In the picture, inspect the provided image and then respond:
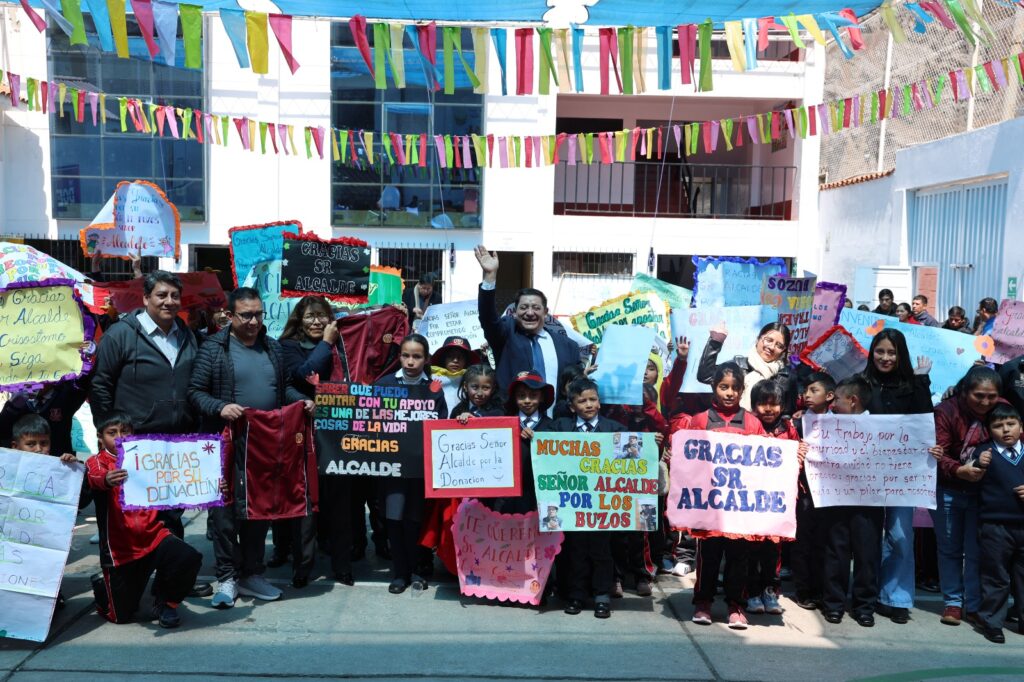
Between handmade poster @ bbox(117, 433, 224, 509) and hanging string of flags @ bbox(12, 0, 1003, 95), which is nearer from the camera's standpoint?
handmade poster @ bbox(117, 433, 224, 509)

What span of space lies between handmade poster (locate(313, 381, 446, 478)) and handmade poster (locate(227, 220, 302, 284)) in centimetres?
319

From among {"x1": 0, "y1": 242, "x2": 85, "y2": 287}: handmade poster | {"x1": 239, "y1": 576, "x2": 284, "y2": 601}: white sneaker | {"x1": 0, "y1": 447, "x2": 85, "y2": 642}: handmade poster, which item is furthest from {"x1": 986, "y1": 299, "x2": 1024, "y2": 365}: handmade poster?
{"x1": 0, "y1": 242, "x2": 85, "y2": 287}: handmade poster

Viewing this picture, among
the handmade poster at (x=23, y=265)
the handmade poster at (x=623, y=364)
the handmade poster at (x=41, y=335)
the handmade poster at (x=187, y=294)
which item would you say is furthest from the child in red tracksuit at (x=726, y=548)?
the handmade poster at (x=23, y=265)

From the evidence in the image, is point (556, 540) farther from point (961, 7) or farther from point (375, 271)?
point (375, 271)

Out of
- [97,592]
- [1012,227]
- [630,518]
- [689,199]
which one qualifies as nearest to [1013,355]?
[630,518]

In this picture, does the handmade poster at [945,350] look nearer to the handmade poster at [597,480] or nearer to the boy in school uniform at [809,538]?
the boy in school uniform at [809,538]

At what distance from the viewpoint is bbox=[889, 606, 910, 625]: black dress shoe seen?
5.71 m

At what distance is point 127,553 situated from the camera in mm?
5211

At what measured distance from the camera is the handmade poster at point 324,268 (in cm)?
822

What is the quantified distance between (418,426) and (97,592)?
2080mm

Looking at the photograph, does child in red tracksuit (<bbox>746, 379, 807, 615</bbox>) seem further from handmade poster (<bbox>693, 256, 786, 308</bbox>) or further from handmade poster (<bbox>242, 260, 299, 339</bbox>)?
handmade poster (<bbox>242, 260, 299, 339</bbox>)

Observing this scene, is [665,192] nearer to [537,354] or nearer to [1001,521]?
[537,354]

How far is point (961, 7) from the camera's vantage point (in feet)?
24.9

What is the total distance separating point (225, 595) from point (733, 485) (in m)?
3.06
